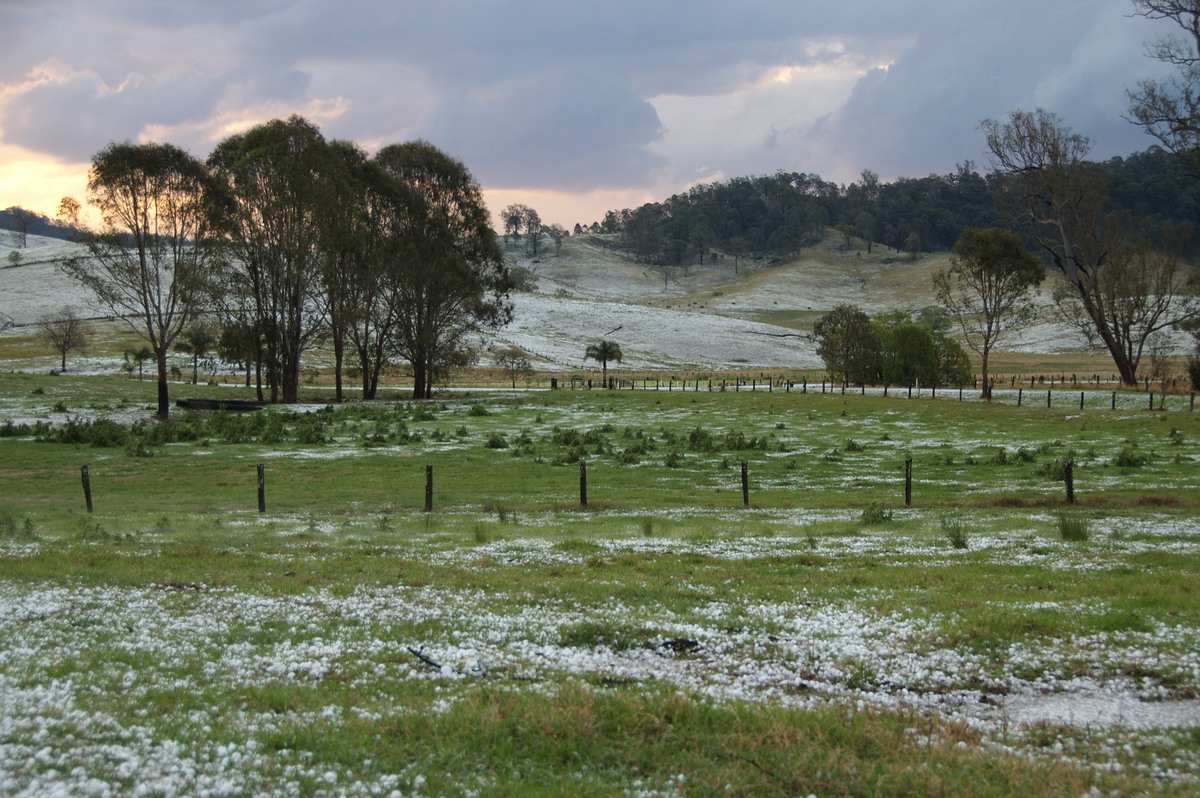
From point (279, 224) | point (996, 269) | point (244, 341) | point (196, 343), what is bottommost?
point (244, 341)

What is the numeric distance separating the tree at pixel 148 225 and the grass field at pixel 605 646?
99.6 feet

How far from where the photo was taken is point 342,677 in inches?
336

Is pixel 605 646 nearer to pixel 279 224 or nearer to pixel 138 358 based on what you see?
pixel 279 224

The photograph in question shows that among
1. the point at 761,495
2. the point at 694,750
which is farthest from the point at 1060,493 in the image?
the point at 694,750

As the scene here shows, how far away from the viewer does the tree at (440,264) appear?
74.8 m

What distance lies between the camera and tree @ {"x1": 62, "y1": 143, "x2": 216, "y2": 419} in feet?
173

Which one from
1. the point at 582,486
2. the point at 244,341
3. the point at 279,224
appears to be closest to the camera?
the point at 582,486

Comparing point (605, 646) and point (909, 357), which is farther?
point (909, 357)

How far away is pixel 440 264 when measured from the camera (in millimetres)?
75125

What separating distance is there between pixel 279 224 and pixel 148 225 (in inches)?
471

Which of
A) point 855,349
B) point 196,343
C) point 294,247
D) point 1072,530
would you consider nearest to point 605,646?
point 1072,530

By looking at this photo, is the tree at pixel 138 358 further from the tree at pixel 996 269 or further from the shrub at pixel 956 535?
the shrub at pixel 956 535

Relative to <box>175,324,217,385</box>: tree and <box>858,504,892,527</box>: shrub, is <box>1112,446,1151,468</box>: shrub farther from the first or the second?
<box>175,324,217,385</box>: tree

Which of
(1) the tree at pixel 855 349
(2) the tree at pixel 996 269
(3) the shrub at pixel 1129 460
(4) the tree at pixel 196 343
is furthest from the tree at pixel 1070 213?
(4) the tree at pixel 196 343
